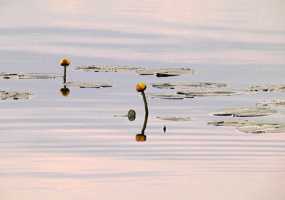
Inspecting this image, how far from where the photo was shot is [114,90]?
19.0 m

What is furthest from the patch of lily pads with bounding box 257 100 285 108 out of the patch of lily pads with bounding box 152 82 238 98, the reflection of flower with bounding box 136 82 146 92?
the reflection of flower with bounding box 136 82 146 92

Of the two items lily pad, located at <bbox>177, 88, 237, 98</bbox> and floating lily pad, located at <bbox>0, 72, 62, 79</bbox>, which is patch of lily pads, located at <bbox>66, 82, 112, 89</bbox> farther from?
lily pad, located at <bbox>177, 88, 237, 98</bbox>

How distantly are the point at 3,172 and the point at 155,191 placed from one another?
6.60 feet

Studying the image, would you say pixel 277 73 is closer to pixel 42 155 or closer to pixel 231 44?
pixel 231 44

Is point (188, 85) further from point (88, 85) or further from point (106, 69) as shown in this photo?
point (106, 69)

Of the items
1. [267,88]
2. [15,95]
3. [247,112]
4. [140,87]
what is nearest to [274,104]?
[247,112]

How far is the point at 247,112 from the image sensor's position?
1658 centimetres

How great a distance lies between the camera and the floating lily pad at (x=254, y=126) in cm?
1567

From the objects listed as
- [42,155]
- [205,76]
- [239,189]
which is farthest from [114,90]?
[239,189]

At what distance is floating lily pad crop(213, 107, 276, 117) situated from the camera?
16.5 metres

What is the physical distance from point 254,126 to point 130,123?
5.93 ft

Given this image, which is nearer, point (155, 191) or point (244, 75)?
point (155, 191)

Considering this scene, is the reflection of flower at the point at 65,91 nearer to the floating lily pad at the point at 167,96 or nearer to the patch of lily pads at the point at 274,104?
the floating lily pad at the point at 167,96

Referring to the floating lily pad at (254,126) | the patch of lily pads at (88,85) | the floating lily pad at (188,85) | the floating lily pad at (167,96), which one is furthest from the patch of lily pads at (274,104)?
the patch of lily pads at (88,85)
